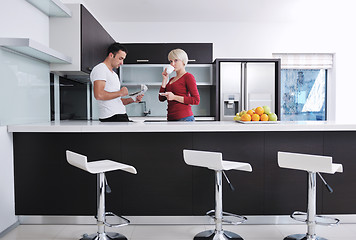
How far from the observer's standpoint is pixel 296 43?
580 cm

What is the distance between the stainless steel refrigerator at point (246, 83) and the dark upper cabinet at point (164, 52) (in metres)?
0.34

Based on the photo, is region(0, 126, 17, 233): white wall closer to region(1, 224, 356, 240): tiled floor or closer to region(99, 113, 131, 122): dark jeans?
region(1, 224, 356, 240): tiled floor

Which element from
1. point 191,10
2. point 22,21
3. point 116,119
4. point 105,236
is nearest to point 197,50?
point 191,10

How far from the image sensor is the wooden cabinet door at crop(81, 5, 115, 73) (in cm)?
346

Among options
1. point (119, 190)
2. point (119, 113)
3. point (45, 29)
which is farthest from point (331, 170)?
point (45, 29)

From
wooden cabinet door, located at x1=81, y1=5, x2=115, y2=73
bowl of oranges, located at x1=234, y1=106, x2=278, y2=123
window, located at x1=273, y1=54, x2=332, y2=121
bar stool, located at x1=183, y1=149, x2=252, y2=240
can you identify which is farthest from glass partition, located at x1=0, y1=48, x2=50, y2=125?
window, located at x1=273, y1=54, x2=332, y2=121

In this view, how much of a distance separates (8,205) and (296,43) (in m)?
5.14

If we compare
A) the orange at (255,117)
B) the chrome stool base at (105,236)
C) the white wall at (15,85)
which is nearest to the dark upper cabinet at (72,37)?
the white wall at (15,85)

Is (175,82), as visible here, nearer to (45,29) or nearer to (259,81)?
(45,29)

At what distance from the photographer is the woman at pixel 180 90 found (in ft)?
10.1

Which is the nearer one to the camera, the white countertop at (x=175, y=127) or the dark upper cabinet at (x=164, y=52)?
the white countertop at (x=175, y=127)

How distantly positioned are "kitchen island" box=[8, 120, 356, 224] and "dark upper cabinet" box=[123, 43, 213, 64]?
9.66 feet

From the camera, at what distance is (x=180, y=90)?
316 centimetres

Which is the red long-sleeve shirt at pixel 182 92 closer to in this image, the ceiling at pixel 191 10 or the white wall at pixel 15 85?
the white wall at pixel 15 85
